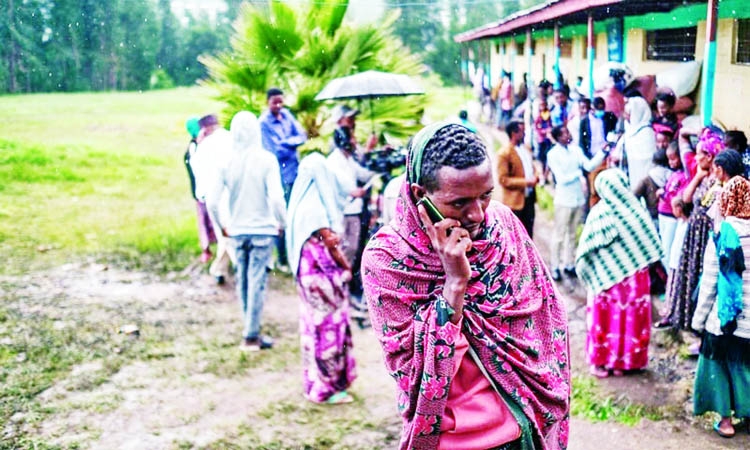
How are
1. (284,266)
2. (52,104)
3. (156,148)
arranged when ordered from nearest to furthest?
1. (284,266)
2. (52,104)
3. (156,148)

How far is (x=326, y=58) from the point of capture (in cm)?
908

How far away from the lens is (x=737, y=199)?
3906mm

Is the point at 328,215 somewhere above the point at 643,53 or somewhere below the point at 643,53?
below

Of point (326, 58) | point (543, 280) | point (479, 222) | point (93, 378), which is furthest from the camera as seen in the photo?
point (326, 58)

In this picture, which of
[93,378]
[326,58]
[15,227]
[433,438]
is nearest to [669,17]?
[326,58]

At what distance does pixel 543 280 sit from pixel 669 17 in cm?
641

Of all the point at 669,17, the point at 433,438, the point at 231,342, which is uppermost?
the point at 669,17

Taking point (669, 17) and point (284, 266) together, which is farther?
point (284, 266)

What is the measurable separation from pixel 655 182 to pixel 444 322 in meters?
4.83

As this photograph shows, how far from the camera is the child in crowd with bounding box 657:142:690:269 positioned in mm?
5781

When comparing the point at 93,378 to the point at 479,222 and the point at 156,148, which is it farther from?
the point at 156,148

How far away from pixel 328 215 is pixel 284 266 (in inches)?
147

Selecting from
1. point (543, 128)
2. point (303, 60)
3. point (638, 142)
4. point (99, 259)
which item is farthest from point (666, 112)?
point (99, 259)

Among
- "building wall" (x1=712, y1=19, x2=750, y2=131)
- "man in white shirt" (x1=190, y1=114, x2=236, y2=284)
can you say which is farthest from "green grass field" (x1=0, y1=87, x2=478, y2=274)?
"building wall" (x1=712, y1=19, x2=750, y2=131)
